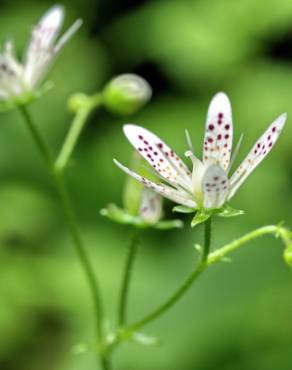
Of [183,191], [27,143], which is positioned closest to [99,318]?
[183,191]

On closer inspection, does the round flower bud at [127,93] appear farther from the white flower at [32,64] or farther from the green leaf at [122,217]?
the green leaf at [122,217]

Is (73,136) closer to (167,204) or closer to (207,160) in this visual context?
(207,160)

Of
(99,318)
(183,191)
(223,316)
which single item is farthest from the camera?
(223,316)

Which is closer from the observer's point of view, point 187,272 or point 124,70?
point 187,272

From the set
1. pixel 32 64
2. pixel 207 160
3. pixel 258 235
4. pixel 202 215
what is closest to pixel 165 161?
pixel 207 160

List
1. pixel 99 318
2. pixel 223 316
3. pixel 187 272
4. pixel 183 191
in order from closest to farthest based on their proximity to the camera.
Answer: pixel 183 191, pixel 99 318, pixel 223 316, pixel 187 272

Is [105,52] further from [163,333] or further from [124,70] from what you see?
[163,333]

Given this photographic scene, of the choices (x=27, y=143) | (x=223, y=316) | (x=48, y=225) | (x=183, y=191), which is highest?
(x=183, y=191)

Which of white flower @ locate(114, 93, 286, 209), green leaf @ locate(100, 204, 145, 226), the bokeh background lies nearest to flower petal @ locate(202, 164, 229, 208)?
white flower @ locate(114, 93, 286, 209)
